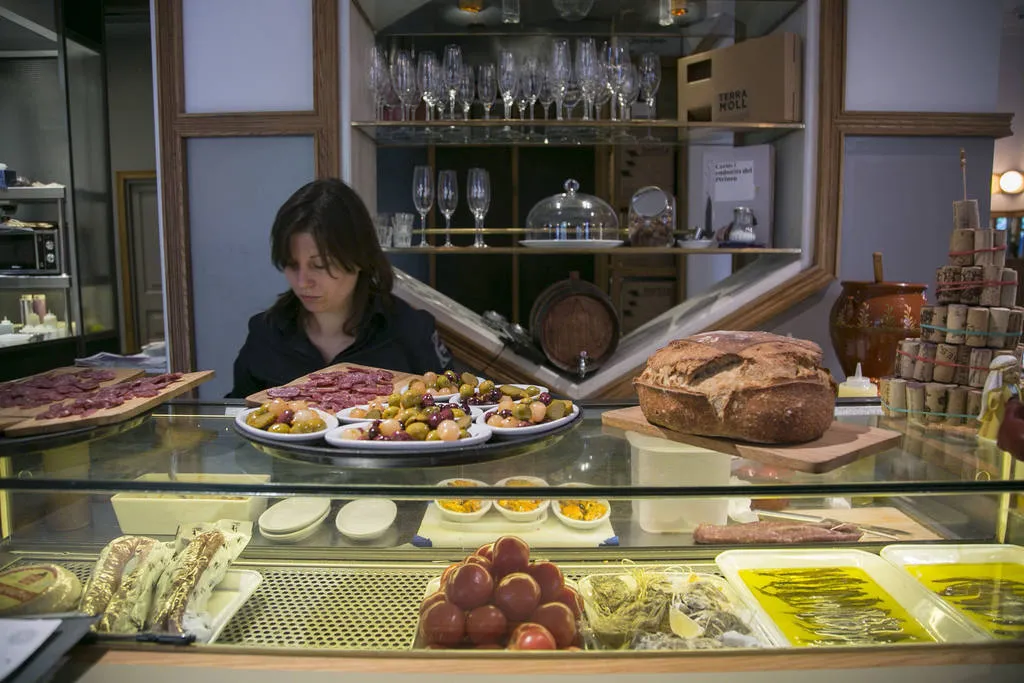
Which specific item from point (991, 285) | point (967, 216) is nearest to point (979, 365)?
point (991, 285)

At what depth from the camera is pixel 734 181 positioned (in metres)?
3.58

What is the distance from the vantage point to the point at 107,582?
1.14 meters

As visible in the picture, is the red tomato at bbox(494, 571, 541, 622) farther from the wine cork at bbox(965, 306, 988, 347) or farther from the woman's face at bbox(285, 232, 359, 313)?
the woman's face at bbox(285, 232, 359, 313)

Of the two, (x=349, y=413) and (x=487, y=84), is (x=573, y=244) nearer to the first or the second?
(x=487, y=84)

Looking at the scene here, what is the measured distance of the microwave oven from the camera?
500cm

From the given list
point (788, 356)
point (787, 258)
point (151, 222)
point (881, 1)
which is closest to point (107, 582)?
point (788, 356)

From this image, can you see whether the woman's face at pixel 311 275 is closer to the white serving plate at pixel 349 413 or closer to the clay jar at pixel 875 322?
the white serving plate at pixel 349 413

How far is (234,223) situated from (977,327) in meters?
2.87

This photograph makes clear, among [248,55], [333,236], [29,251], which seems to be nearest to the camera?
[333,236]

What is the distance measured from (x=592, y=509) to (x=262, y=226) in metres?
2.41

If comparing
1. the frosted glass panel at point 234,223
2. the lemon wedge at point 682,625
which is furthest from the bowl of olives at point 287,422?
the frosted glass panel at point 234,223

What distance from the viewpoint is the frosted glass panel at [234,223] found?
10.5 ft

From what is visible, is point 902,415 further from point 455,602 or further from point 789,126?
point 789,126

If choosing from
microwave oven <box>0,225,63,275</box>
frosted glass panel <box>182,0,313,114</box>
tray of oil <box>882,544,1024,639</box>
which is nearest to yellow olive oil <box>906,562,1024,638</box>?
tray of oil <box>882,544,1024,639</box>
